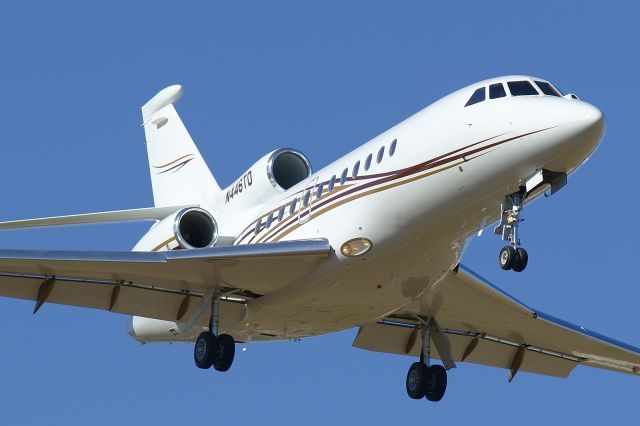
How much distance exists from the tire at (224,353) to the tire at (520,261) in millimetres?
5267

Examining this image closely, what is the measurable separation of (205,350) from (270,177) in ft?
11.1

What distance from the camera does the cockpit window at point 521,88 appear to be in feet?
66.1

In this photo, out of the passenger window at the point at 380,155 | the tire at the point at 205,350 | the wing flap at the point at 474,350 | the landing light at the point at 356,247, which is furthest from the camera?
the wing flap at the point at 474,350

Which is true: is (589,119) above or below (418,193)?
above

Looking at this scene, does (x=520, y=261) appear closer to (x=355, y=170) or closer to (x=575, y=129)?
(x=575, y=129)

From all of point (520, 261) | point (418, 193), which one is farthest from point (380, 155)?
point (520, 261)

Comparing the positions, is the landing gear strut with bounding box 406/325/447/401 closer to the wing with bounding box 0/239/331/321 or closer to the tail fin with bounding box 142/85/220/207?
the wing with bounding box 0/239/331/321

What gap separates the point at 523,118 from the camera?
19.7m

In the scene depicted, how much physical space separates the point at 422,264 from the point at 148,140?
11.8m

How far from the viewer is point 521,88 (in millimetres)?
20219

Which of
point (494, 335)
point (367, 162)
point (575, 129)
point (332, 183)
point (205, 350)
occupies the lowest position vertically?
point (205, 350)

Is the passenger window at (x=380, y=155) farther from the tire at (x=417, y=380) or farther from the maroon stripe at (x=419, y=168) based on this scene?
the tire at (x=417, y=380)

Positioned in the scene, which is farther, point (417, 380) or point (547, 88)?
point (417, 380)

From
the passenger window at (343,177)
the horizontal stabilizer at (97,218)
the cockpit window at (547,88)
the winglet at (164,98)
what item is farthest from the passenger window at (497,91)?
the winglet at (164,98)
